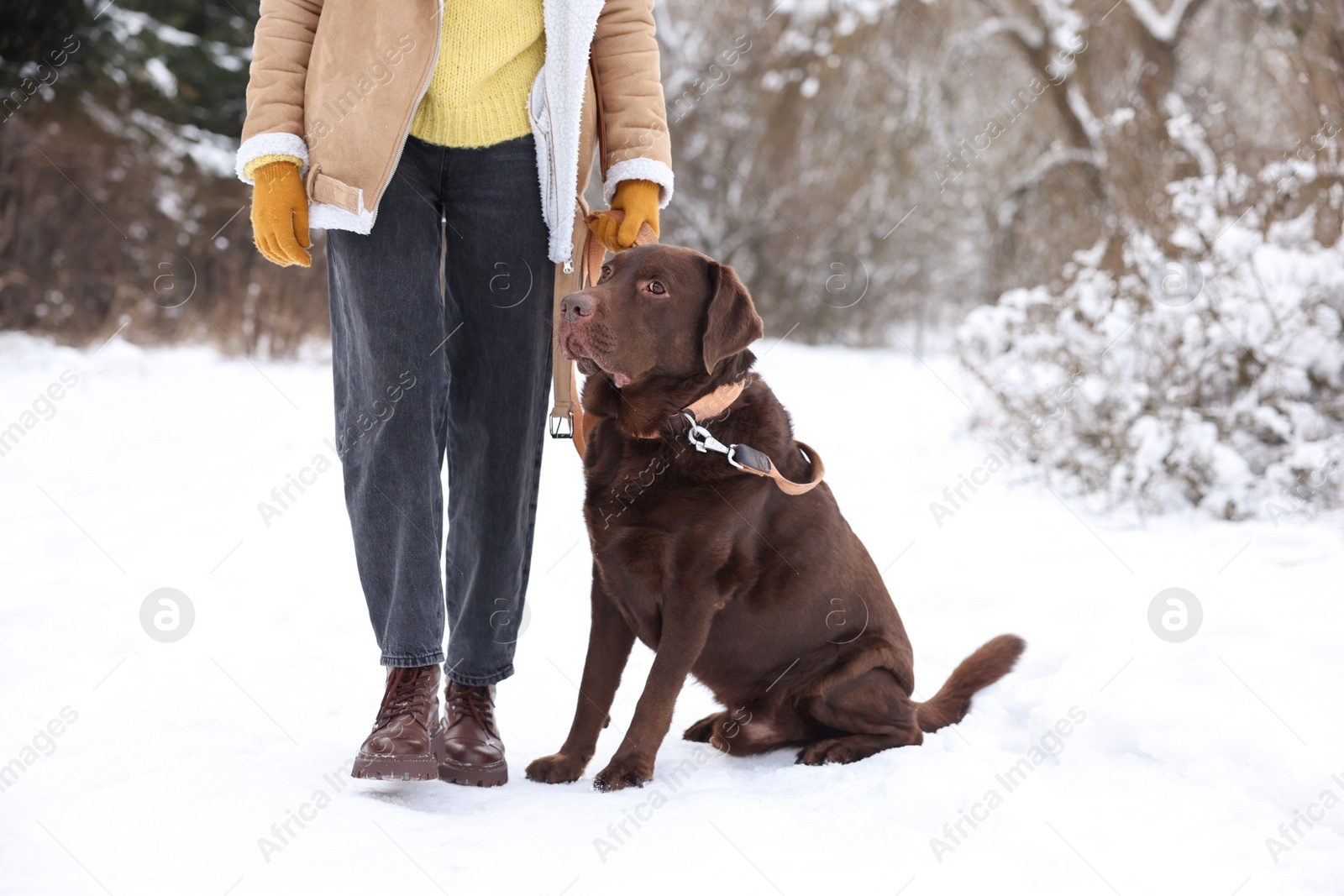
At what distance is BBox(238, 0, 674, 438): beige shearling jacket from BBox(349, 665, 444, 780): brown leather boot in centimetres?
85

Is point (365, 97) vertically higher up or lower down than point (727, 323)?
higher up

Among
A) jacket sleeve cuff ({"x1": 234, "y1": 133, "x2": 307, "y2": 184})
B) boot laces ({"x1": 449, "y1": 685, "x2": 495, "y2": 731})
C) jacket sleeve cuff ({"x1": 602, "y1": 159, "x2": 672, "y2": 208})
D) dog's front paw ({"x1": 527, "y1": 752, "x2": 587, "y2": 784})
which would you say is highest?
jacket sleeve cuff ({"x1": 234, "y1": 133, "x2": 307, "y2": 184})

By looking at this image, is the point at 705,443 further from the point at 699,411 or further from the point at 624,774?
the point at 624,774

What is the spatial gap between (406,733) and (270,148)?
1.13m

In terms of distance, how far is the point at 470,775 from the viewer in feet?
6.84

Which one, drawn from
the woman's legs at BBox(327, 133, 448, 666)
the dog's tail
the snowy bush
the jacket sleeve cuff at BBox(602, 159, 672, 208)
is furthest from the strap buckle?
the snowy bush

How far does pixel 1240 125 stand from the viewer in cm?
550

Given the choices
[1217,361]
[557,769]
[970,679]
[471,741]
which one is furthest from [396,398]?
[1217,361]

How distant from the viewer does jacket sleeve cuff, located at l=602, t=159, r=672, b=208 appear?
222cm

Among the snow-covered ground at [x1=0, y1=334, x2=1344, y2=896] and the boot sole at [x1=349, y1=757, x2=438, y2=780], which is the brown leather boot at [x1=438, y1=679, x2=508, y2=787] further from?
the boot sole at [x1=349, y1=757, x2=438, y2=780]

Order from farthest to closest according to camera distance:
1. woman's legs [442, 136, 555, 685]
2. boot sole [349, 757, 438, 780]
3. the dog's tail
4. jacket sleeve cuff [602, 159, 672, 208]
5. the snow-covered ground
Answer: the dog's tail
jacket sleeve cuff [602, 159, 672, 208]
woman's legs [442, 136, 555, 685]
boot sole [349, 757, 438, 780]
the snow-covered ground

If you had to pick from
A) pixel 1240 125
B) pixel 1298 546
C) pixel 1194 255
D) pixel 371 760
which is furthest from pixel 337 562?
pixel 1240 125

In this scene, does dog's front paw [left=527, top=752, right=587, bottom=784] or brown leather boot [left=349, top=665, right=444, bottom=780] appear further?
dog's front paw [left=527, top=752, right=587, bottom=784]

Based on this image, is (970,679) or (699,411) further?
(970,679)
